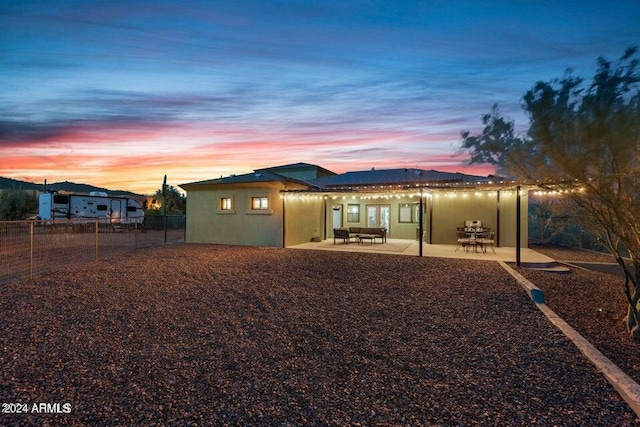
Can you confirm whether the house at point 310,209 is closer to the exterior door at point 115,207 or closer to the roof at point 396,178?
the roof at point 396,178

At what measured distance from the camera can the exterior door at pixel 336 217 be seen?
19984 millimetres

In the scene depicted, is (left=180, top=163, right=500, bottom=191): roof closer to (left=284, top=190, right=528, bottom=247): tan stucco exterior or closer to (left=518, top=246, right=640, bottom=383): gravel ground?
(left=284, top=190, right=528, bottom=247): tan stucco exterior

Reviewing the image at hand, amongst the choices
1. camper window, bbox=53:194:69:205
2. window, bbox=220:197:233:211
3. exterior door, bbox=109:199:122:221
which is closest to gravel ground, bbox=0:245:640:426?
window, bbox=220:197:233:211

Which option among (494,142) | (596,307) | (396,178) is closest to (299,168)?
(396,178)

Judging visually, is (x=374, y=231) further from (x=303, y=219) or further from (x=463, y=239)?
(x=463, y=239)

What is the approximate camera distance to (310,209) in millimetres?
17375

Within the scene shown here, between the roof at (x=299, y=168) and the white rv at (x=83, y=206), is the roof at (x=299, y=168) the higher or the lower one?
the higher one

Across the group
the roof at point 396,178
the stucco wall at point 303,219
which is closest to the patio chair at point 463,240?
the roof at point 396,178

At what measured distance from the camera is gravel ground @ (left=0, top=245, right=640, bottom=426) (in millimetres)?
2684

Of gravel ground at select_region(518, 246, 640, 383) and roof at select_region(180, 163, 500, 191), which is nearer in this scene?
gravel ground at select_region(518, 246, 640, 383)

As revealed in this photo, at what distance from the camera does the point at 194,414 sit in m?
Answer: 2.61

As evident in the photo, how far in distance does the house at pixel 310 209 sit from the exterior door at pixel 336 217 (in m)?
0.75

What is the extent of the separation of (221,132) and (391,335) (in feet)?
50.9

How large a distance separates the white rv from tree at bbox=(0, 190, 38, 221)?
706 cm
